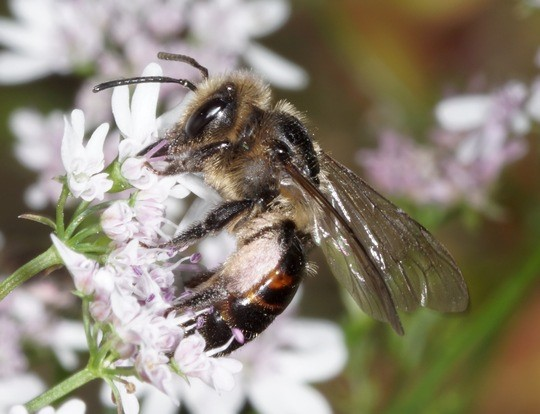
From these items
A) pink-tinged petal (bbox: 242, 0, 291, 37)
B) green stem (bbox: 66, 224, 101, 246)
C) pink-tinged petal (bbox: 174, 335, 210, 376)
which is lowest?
pink-tinged petal (bbox: 174, 335, 210, 376)

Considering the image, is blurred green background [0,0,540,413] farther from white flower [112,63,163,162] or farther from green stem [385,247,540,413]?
white flower [112,63,163,162]

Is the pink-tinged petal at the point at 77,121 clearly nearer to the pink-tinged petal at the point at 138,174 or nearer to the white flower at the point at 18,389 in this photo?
the pink-tinged petal at the point at 138,174

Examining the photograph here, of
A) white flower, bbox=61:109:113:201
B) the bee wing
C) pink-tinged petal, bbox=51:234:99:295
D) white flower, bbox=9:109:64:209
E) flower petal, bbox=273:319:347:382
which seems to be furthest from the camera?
flower petal, bbox=273:319:347:382

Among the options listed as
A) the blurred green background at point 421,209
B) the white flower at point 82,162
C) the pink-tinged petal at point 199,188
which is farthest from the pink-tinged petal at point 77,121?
the blurred green background at point 421,209

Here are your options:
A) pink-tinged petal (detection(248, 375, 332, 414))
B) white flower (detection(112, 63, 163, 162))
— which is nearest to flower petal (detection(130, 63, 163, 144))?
white flower (detection(112, 63, 163, 162))

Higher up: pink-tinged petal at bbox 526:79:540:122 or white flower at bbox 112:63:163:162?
pink-tinged petal at bbox 526:79:540:122

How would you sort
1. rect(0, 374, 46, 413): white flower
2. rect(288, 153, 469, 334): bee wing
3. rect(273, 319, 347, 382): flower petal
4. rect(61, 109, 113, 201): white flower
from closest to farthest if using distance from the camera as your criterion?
rect(61, 109, 113, 201): white flower → rect(288, 153, 469, 334): bee wing → rect(0, 374, 46, 413): white flower → rect(273, 319, 347, 382): flower petal
